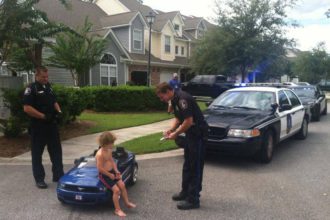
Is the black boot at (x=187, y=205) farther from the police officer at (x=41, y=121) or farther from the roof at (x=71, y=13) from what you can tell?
the roof at (x=71, y=13)

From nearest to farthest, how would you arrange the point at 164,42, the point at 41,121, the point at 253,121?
the point at 41,121 < the point at 253,121 < the point at 164,42

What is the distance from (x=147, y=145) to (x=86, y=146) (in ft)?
4.65

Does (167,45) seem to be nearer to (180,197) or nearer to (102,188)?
(180,197)

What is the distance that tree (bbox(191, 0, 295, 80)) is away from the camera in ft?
85.9

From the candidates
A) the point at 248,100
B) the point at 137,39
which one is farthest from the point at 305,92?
the point at 137,39

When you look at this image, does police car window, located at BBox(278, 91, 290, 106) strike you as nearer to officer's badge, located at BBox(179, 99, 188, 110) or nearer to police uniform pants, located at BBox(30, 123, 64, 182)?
officer's badge, located at BBox(179, 99, 188, 110)

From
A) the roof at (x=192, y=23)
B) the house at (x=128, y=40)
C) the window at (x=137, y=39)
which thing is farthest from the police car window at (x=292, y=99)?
the roof at (x=192, y=23)

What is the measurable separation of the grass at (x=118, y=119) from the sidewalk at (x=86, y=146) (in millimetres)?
430

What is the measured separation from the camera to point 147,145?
8836 millimetres

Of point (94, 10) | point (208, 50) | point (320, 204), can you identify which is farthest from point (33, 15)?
point (94, 10)

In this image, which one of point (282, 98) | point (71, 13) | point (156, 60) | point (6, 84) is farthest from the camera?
point (156, 60)

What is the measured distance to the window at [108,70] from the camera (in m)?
24.5

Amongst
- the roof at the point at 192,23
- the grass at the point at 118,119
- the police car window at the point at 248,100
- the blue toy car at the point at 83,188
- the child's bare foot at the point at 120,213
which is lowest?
the child's bare foot at the point at 120,213

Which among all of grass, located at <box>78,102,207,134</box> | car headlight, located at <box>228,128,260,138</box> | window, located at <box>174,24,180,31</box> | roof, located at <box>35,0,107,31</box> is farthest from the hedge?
window, located at <box>174,24,180,31</box>
